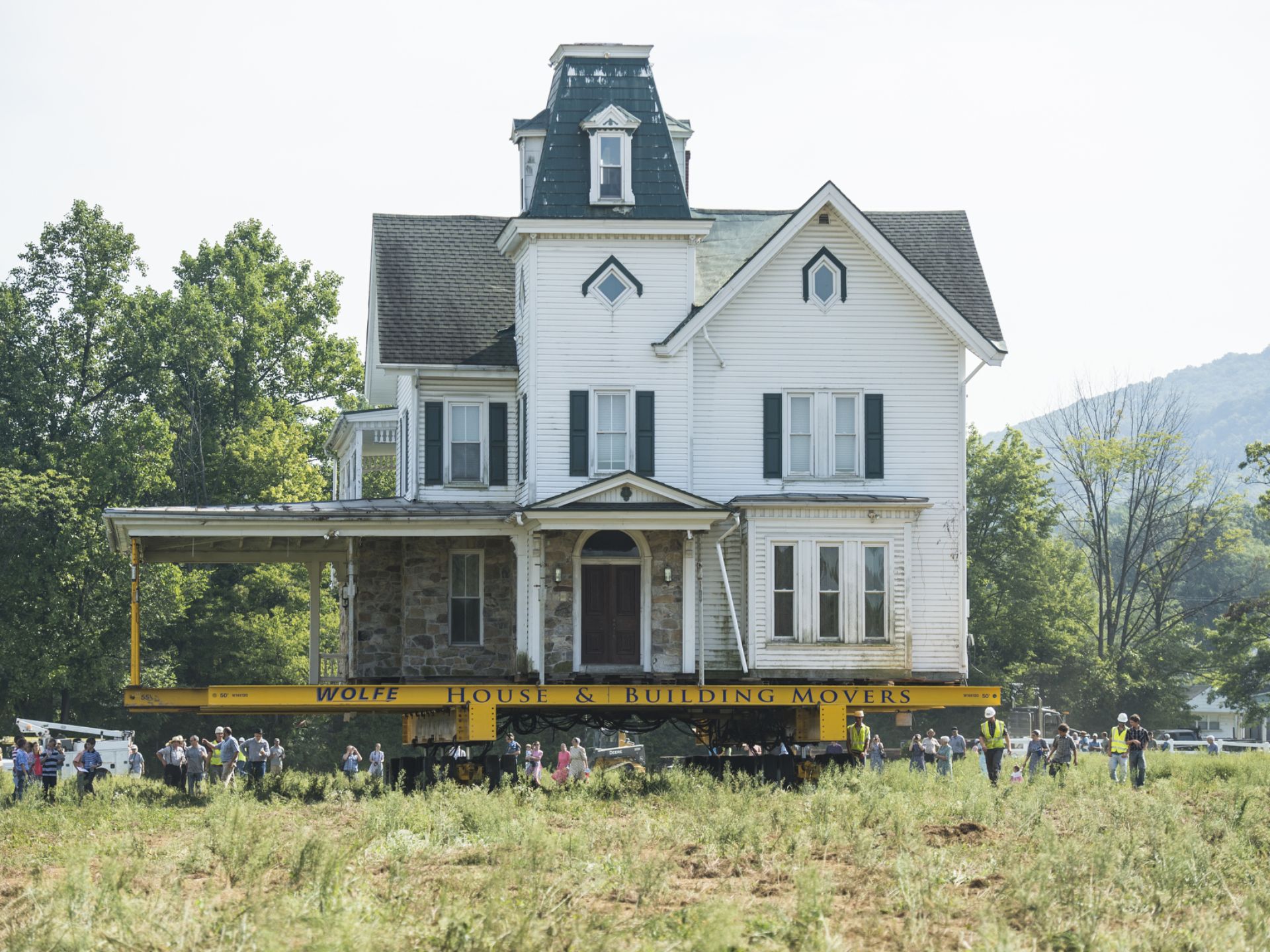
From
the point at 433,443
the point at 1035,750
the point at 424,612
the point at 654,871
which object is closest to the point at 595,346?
the point at 433,443

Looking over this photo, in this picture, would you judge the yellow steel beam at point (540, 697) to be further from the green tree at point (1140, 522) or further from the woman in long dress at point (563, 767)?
the green tree at point (1140, 522)

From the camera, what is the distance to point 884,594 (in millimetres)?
31547

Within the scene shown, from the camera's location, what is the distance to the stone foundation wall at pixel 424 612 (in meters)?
33.2

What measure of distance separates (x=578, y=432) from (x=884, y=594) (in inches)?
231

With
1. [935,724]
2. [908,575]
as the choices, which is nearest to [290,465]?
[935,724]

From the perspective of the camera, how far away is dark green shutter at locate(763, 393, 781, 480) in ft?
107

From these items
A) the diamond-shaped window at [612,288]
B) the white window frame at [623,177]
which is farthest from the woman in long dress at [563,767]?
the white window frame at [623,177]

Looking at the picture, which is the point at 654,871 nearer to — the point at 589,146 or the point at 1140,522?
the point at 589,146

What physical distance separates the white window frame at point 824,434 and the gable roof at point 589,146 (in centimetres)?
384

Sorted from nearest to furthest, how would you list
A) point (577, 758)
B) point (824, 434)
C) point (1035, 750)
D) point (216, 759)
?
point (824, 434) < point (1035, 750) < point (577, 758) < point (216, 759)

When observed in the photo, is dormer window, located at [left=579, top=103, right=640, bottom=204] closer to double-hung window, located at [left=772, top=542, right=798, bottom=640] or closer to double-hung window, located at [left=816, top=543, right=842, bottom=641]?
double-hung window, located at [left=772, top=542, right=798, bottom=640]

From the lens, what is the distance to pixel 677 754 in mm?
65250

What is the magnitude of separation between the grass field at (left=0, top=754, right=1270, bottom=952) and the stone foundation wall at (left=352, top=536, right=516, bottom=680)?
5395 millimetres

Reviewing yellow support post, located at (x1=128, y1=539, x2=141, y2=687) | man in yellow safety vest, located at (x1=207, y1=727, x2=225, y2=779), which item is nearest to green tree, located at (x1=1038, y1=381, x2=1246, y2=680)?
man in yellow safety vest, located at (x1=207, y1=727, x2=225, y2=779)
